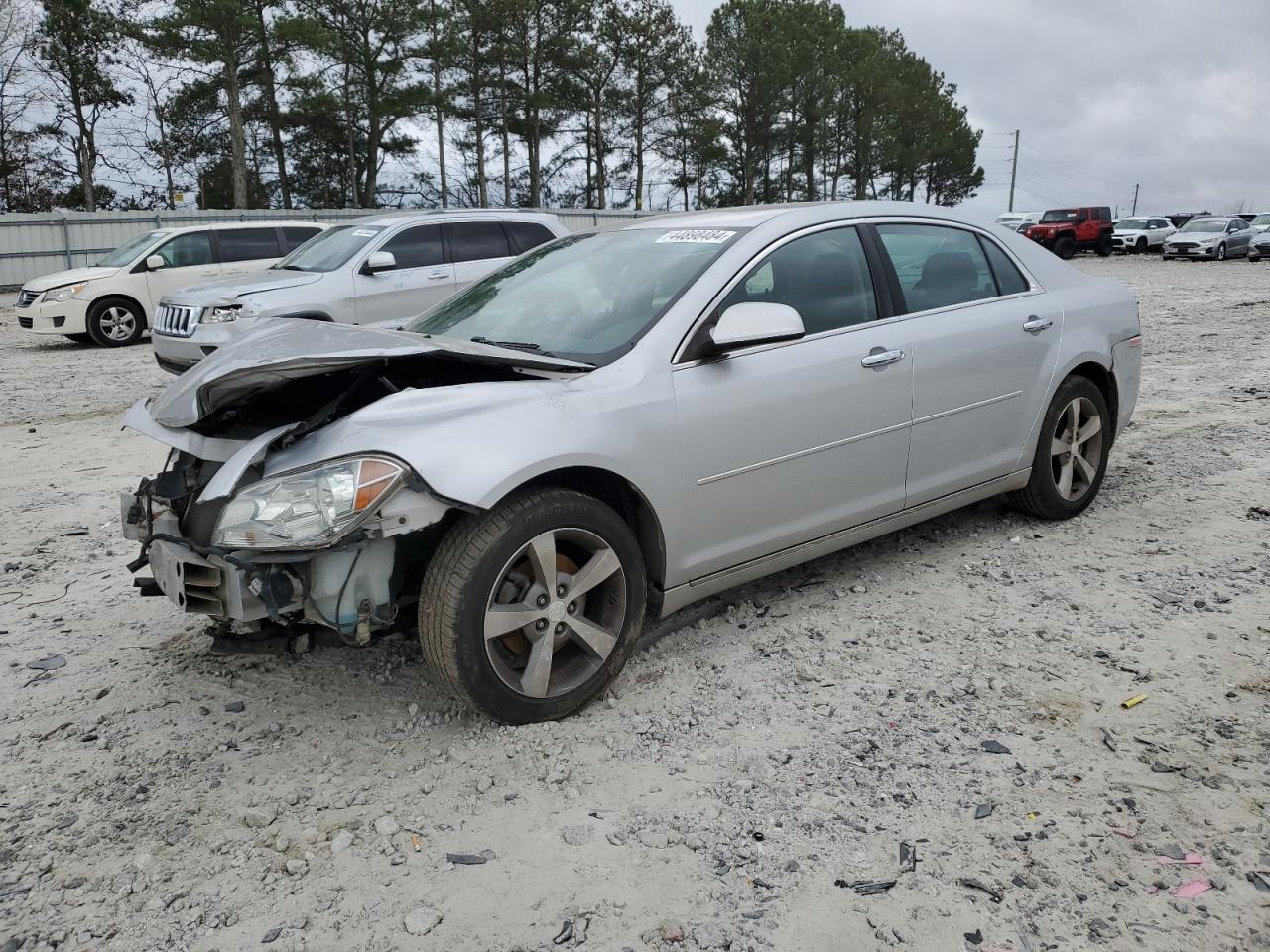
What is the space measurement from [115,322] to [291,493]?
1294cm

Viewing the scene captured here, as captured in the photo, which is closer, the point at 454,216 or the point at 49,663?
the point at 49,663

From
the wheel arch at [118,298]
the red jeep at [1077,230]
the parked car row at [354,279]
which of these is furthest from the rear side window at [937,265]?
the red jeep at [1077,230]

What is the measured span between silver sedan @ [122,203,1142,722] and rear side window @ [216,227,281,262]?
11.5 m

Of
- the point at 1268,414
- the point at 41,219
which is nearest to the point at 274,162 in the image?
the point at 41,219

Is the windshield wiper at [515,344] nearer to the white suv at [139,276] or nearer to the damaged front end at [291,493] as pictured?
the damaged front end at [291,493]

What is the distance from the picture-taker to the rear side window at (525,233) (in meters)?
11.4

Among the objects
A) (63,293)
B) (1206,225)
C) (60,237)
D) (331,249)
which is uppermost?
(60,237)

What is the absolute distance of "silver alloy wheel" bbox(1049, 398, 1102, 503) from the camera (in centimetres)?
507

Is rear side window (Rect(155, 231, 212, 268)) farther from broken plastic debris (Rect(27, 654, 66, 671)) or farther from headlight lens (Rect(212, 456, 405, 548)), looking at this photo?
headlight lens (Rect(212, 456, 405, 548))

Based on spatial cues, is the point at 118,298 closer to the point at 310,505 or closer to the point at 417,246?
the point at 417,246

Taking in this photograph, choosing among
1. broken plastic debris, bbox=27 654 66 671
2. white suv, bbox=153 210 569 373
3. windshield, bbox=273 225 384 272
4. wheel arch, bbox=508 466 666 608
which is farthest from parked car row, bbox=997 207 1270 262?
broken plastic debris, bbox=27 654 66 671

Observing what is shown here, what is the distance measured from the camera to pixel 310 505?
2.92 metres

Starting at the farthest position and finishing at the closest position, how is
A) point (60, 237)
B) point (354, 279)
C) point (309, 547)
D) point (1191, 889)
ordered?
point (60, 237), point (354, 279), point (309, 547), point (1191, 889)

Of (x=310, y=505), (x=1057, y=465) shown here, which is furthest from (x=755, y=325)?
(x=1057, y=465)
